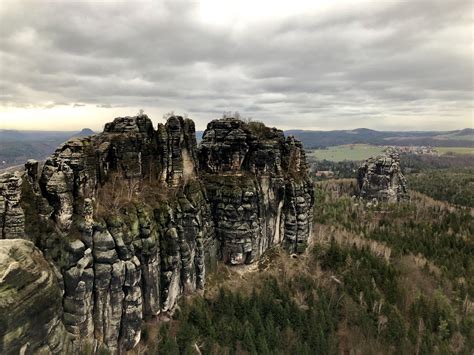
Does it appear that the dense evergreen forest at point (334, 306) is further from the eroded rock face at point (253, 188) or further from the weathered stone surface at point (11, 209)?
the weathered stone surface at point (11, 209)

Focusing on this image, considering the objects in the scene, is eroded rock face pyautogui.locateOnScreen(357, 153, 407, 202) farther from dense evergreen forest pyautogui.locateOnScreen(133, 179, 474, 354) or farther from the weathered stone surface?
the weathered stone surface

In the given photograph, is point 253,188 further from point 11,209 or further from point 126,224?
point 11,209

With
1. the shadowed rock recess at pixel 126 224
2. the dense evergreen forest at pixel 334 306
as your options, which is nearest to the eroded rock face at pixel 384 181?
the dense evergreen forest at pixel 334 306

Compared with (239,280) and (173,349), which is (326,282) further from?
(173,349)

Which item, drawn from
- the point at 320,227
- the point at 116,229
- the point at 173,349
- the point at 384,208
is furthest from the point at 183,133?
the point at 384,208

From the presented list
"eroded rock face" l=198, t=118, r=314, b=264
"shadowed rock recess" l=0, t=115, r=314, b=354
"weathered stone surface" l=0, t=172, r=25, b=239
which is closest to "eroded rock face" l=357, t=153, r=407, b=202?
"eroded rock face" l=198, t=118, r=314, b=264

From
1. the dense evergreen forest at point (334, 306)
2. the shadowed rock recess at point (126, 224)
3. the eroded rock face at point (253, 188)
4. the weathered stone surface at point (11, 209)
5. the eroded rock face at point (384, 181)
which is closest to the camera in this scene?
the shadowed rock recess at point (126, 224)

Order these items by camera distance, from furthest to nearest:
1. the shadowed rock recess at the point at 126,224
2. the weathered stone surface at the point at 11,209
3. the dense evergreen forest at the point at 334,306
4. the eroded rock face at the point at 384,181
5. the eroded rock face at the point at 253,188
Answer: the eroded rock face at the point at 384,181, the eroded rock face at the point at 253,188, the dense evergreen forest at the point at 334,306, the weathered stone surface at the point at 11,209, the shadowed rock recess at the point at 126,224
